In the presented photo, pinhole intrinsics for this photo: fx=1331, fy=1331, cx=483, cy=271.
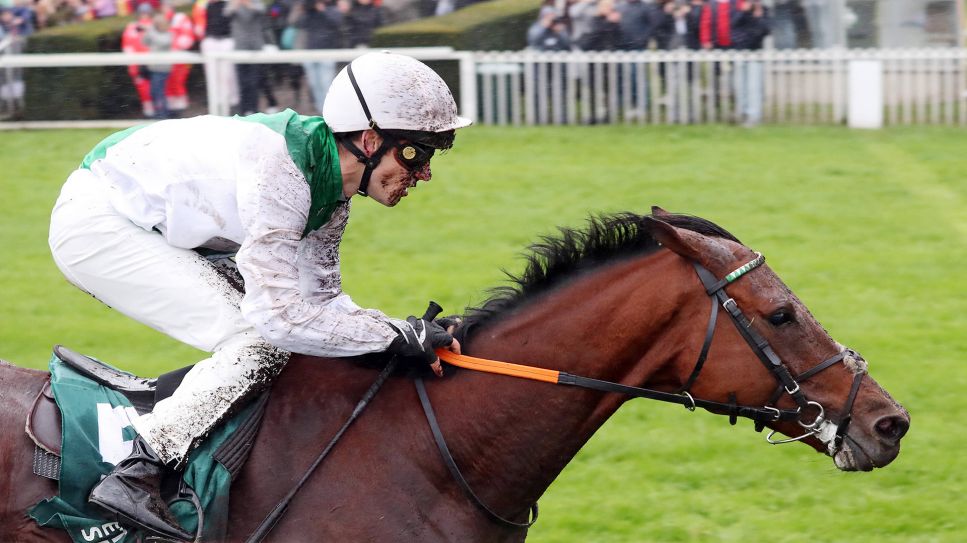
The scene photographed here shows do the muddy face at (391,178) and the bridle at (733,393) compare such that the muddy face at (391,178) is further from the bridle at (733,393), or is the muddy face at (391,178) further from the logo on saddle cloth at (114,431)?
the logo on saddle cloth at (114,431)

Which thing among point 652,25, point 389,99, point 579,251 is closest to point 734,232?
point 652,25

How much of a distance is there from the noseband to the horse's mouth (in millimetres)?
22

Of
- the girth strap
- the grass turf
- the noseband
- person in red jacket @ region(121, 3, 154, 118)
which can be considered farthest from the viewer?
person in red jacket @ region(121, 3, 154, 118)

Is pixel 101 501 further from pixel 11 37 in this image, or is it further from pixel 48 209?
pixel 11 37

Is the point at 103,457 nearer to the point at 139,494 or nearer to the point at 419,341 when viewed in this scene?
the point at 139,494

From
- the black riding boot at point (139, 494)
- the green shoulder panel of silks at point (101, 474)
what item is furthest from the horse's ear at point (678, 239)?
the black riding boot at point (139, 494)

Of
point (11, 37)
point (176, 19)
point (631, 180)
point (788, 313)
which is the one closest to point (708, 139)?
point (631, 180)

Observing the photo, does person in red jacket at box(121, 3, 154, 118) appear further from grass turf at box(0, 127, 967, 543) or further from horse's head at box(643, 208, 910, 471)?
horse's head at box(643, 208, 910, 471)

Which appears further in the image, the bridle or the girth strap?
the girth strap

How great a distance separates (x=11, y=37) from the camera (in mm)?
17500

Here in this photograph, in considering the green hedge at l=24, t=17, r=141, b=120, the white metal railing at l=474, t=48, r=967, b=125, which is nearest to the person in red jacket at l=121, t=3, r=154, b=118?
the green hedge at l=24, t=17, r=141, b=120

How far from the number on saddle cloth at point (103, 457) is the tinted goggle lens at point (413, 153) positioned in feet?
2.65

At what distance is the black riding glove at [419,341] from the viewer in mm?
3867

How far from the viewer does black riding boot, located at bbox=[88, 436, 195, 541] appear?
367cm
